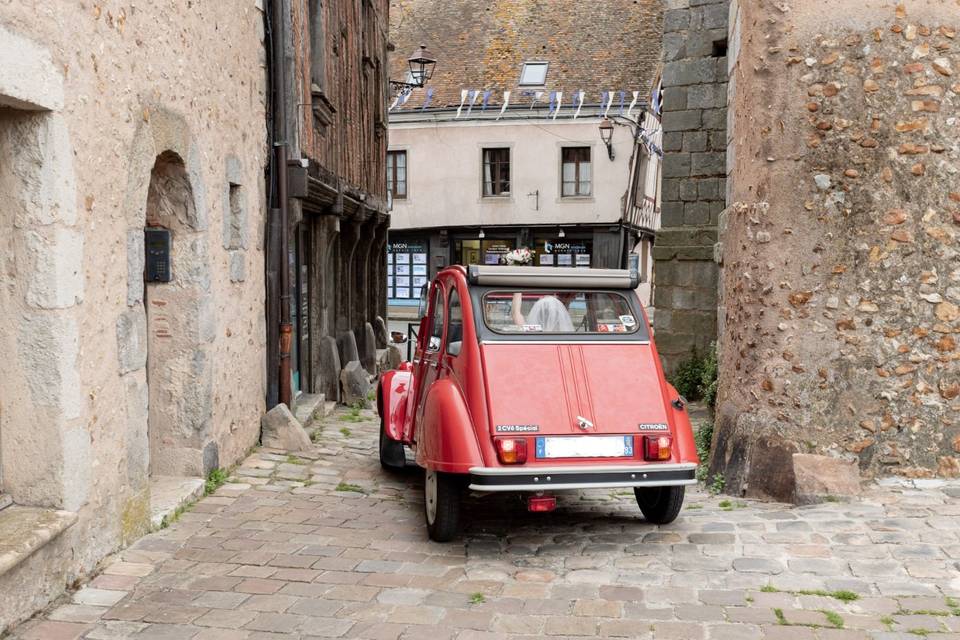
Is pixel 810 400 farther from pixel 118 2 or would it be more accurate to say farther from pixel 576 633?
pixel 118 2

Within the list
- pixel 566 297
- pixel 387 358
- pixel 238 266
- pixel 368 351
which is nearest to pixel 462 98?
pixel 387 358

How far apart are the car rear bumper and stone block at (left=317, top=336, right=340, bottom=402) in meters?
6.27

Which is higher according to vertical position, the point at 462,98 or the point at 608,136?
the point at 462,98

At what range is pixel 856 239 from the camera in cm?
625

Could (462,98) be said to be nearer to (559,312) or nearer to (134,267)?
(559,312)

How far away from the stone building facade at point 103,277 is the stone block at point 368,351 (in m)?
7.00

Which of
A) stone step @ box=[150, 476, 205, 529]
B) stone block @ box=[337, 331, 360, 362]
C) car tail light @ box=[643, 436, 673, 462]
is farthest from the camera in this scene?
stone block @ box=[337, 331, 360, 362]

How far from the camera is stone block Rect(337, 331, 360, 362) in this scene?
40.9 feet

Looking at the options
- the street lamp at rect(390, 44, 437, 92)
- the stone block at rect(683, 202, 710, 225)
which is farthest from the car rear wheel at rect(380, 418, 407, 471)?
the street lamp at rect(390, 44, 437, 92)

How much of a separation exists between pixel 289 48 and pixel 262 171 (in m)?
1.26

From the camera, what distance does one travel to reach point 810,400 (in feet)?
20.9

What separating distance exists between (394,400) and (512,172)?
872 inches

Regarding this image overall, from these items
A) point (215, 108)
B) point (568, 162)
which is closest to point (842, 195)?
point (215, 108)

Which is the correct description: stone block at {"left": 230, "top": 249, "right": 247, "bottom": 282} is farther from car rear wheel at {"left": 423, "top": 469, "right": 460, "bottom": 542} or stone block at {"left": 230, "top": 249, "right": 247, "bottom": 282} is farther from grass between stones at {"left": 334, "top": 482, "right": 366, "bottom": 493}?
car rear wheel at {"left": 423, "top": 469, "right": 460, "bottom": 542}
